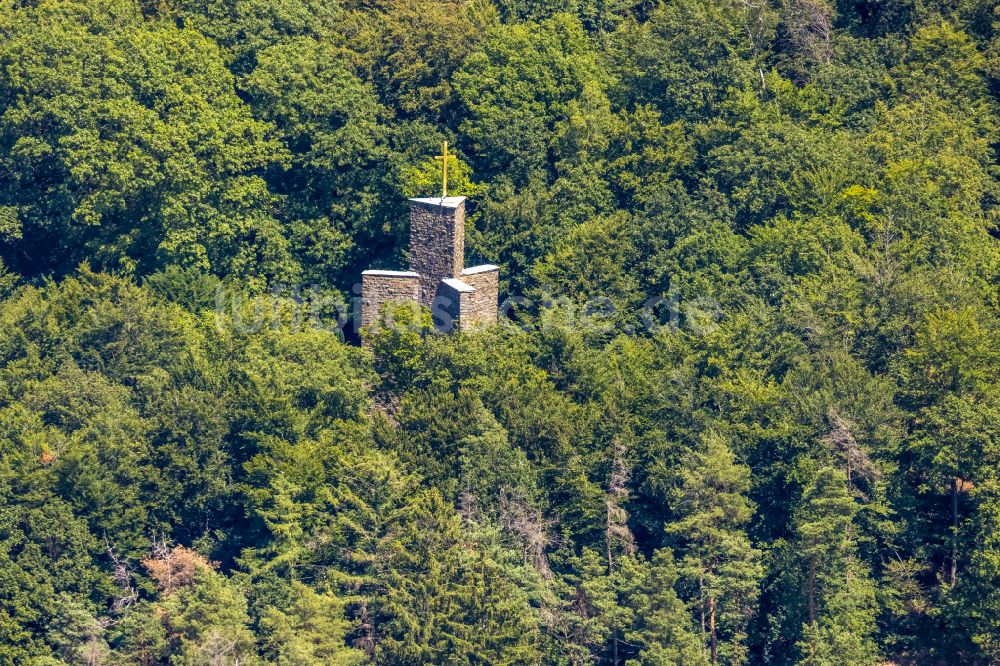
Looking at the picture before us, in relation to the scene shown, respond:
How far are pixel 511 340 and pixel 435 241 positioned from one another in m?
4.58

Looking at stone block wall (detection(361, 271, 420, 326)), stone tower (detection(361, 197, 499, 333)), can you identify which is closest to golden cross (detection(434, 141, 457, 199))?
stone tower (detection(361, 197, 499, 333))

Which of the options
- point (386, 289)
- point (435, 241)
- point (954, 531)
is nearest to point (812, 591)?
point (954, 531)

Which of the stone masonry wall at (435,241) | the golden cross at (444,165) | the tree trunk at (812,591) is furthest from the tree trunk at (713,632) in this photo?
the golden cross at (444,165)

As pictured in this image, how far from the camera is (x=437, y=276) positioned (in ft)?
244

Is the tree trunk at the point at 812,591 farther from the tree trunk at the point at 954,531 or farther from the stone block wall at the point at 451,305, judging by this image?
the stone block wall at the point at 451,305

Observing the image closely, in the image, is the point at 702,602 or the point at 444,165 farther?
the point at 444,165

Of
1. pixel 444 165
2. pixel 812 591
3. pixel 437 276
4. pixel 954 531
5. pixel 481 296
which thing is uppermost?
pixel 444 165

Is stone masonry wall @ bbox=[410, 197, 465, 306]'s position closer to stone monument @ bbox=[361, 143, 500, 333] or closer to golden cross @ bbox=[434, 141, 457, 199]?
stone monument @ bbox=[361, 143, 500, 333]

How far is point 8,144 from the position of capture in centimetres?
7806

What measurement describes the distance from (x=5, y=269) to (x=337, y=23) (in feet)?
49.5

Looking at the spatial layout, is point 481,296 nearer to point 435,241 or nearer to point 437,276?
point 437,276

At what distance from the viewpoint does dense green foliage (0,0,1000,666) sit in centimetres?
6644

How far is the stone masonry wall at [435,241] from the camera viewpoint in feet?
243

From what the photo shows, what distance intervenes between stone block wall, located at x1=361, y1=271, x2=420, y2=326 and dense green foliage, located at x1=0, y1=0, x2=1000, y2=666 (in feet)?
6.45
